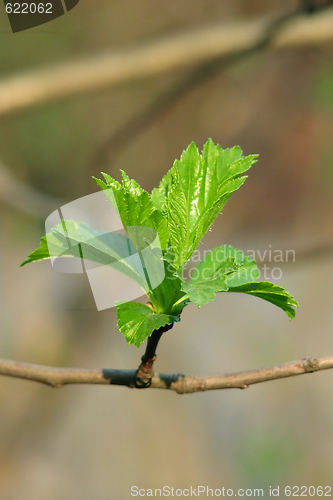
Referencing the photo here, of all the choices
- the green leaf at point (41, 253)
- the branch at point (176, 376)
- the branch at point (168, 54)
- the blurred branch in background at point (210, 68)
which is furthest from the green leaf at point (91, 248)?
the blurred branch in background at point (210, 68)

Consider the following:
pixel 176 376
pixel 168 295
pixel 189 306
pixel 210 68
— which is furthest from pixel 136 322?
pixel 189 306

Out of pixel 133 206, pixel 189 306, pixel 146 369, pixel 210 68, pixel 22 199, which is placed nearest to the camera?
pixel 133 206

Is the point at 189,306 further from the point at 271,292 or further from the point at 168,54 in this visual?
the point at 271,292

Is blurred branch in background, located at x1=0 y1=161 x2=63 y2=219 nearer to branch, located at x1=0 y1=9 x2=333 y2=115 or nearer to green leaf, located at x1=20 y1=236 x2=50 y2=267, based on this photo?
branch, located at x1=0 y1=9 x2=333 y2=115

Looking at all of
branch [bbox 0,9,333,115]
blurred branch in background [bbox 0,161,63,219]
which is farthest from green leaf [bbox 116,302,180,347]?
blurred branch in background [bbox 0,161,63,219]

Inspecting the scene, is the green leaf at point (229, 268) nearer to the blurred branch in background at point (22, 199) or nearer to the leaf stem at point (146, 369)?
the leaf stem at point (146, 369)

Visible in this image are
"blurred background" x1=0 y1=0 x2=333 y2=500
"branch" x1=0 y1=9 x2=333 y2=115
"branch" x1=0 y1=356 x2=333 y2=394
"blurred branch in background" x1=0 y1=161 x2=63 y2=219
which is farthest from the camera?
"blurred background" x1=0 y1=0 x2=333 y2=500

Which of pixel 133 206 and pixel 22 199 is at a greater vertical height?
pixel 133 206
